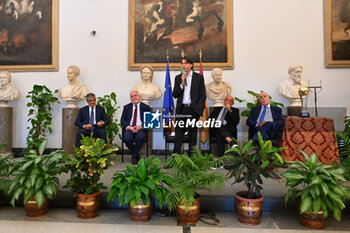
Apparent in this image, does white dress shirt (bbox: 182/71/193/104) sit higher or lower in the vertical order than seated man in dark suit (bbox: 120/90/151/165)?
higher

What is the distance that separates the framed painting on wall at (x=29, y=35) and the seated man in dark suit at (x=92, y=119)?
1.94 meters

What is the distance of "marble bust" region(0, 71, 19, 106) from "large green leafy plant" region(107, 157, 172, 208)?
4184 millimetres

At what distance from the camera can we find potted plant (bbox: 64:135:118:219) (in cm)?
209

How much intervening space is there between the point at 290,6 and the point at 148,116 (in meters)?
3.96

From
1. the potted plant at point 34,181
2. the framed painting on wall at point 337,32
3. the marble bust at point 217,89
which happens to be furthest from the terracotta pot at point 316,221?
the framed painting on wall at point 337,32

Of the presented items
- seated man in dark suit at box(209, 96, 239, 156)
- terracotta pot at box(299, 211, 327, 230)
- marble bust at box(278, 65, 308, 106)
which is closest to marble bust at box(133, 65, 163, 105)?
seated man in dark suit at box(209, 96, 239, 156)

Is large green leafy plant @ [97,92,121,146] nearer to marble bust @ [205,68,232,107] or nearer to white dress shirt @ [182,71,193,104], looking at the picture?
white dress shirt @ [182,71,193,104]

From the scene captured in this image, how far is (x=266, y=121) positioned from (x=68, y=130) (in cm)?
377

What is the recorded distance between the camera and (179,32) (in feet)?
16.2

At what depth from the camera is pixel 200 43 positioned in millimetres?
4902

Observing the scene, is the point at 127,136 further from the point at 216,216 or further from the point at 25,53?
the point at 25,53

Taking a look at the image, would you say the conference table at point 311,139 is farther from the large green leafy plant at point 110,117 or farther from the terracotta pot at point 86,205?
the large green leafy plant at point 110,117

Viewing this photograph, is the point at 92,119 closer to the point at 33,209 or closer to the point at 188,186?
the point at 33,209

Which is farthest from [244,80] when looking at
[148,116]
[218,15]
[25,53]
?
[25,53]
